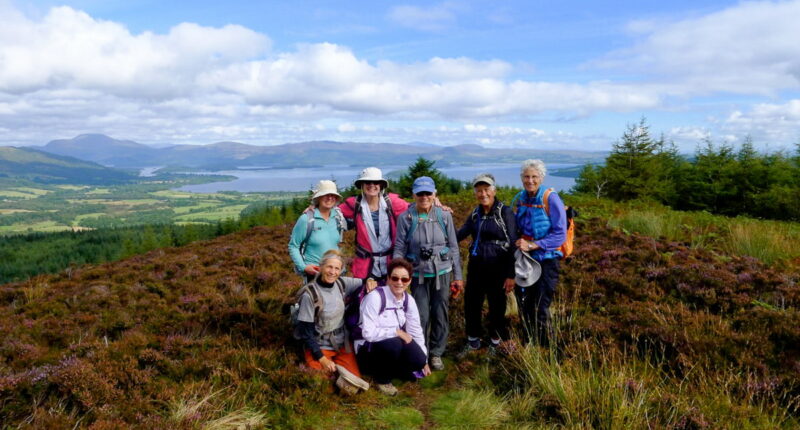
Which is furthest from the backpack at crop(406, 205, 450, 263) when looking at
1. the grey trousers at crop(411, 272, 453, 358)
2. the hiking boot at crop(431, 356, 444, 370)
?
the hiking boot at crop(431, 356, 444, 370)

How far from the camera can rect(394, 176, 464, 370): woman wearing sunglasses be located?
4227mm

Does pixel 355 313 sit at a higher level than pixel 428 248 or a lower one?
lower

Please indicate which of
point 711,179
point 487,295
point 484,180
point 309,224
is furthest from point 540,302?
point 711,179

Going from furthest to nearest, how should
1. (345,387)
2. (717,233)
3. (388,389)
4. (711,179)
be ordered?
(711,179) < (717,233) < (388,389) < (345,387)

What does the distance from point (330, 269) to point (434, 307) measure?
1245mm

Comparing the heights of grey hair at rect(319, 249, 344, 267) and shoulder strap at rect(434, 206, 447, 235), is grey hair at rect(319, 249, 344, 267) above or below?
below

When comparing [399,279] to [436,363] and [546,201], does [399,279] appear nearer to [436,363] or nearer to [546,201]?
[436,363]

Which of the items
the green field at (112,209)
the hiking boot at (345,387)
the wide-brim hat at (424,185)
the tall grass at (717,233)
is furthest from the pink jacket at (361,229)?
the green field at (112,209)

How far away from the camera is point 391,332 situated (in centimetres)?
419

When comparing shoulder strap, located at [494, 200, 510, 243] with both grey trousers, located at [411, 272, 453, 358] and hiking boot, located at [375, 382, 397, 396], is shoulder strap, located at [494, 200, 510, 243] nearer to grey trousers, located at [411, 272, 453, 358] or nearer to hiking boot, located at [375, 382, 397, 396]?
grey trousers, located at [411, 272, 453, 358]

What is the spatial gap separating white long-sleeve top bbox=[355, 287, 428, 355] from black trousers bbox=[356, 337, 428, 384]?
7 centimetres

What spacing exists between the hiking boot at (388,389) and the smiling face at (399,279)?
928 mm

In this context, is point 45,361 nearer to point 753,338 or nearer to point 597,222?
point 753,338

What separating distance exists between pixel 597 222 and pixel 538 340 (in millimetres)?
6944
